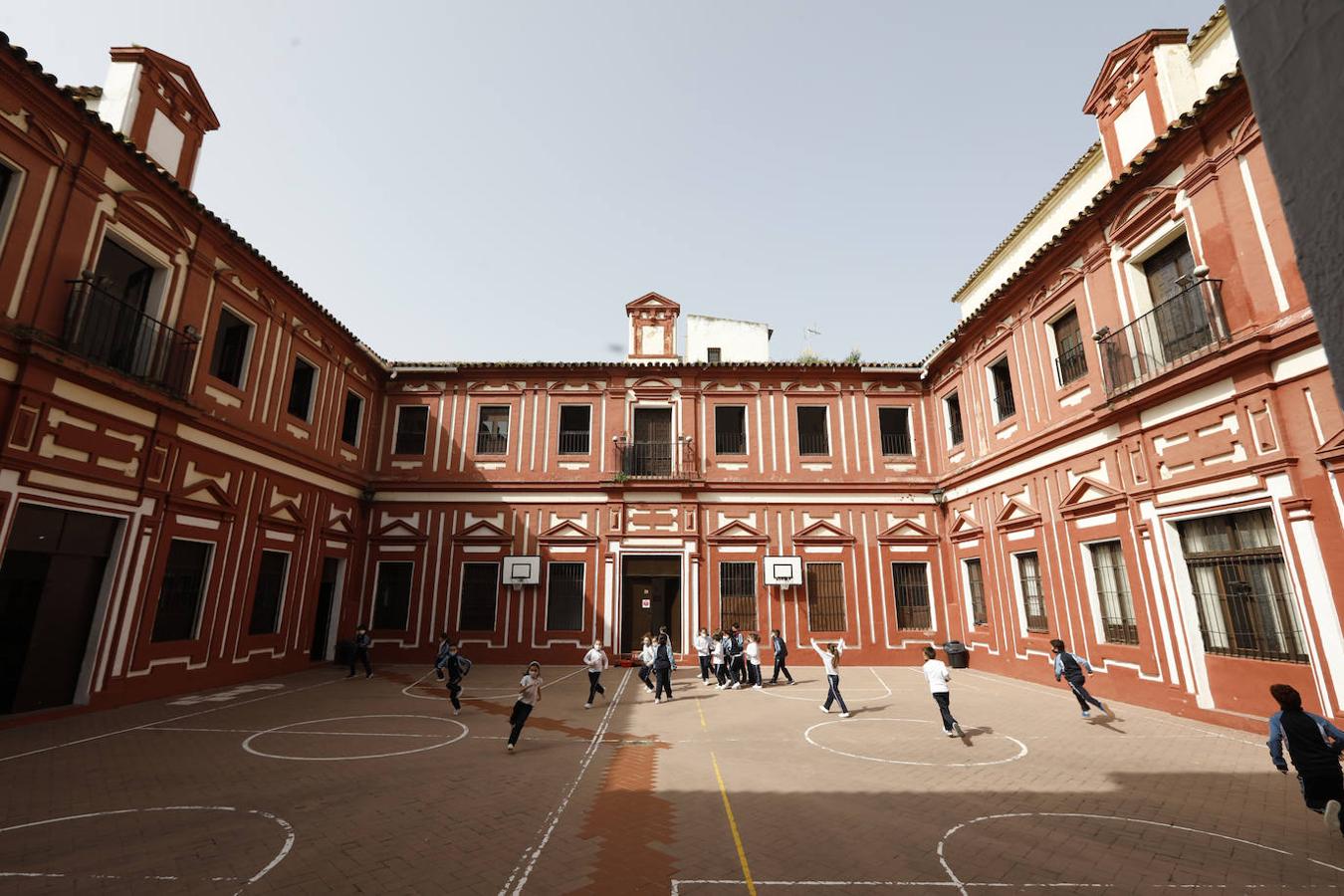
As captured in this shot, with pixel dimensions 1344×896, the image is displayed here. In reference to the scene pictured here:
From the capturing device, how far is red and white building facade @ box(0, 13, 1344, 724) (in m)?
9.65

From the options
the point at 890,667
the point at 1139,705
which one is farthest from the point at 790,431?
the point at 1139,705

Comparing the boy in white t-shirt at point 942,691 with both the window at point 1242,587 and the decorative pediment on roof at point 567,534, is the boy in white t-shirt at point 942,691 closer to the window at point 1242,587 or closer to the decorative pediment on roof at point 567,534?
the window at point 1242,587

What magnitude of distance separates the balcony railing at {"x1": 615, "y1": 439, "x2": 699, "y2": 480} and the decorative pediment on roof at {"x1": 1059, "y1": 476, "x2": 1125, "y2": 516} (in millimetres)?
9929

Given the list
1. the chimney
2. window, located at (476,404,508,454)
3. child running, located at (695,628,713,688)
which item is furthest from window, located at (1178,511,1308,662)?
the chimney

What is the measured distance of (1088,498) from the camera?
1275 cm

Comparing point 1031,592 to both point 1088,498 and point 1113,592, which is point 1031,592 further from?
point 1088,498

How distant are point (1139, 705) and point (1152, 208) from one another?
9.17 meters

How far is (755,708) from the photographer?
12180 mm

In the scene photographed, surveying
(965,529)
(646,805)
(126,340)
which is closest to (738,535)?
(965,529)

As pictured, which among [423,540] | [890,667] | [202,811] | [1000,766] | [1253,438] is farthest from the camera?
[423,540]

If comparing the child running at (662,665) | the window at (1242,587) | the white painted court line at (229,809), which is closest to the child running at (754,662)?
the child running at (662,665)

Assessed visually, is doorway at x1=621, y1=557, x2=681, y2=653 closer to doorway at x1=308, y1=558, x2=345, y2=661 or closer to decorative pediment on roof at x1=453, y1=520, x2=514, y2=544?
decorative pediment on roof at x1=453, y1=520, x2=514, y2=544

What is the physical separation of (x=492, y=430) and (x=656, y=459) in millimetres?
5470

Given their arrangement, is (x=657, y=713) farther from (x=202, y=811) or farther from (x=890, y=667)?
(x=890, y=667)
